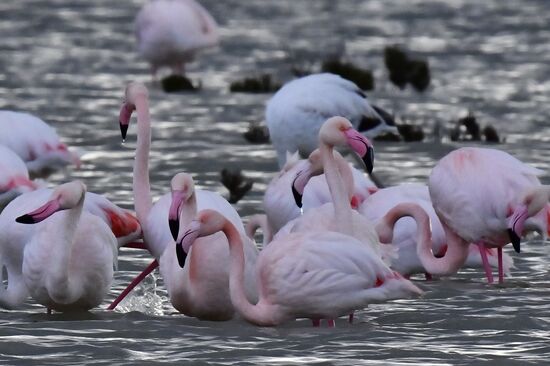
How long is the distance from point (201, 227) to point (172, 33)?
1067 cm

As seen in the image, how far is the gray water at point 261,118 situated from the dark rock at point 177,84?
11 cm

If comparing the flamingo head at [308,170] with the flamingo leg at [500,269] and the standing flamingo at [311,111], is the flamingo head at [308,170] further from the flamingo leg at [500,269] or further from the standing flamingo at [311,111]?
the standing flamingo at [311,111]

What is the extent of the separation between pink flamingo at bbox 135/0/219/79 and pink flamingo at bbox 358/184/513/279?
Answer: 8599 mm

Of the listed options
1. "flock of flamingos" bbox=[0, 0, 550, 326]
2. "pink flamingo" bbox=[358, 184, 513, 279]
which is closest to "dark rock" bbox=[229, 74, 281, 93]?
"flock of flamingos" bbox=[0, 0, 550, 326]

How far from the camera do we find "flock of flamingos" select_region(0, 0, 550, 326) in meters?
7.04

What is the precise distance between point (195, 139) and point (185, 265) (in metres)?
6.16

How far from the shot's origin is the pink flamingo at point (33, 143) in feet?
35.2

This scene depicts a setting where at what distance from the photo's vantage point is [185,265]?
7.24 metres

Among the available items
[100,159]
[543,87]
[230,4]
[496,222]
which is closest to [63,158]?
[100,159]

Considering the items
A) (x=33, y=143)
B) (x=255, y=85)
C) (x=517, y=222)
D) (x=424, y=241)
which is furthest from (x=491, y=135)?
(x=517, y=222)

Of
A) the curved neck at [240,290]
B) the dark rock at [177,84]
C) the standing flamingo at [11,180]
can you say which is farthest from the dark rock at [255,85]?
the curved neck at [240,290]

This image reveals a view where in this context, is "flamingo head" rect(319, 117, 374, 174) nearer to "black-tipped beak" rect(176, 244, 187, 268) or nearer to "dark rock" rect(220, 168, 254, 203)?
"black-tipped beak" rect(176, 244, 187, 268)

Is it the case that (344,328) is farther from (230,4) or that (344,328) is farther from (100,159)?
(230,4)

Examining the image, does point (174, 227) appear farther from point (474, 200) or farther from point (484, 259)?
point (484, 259)
